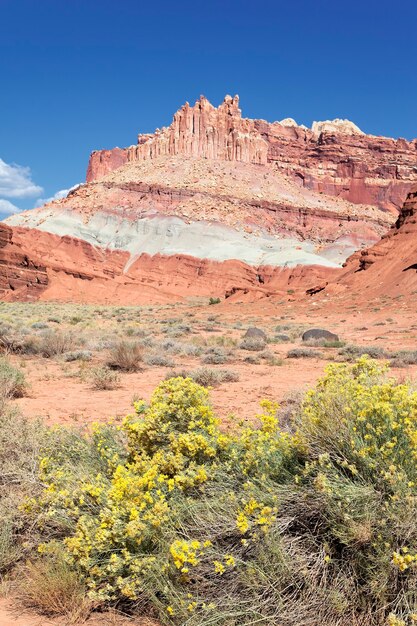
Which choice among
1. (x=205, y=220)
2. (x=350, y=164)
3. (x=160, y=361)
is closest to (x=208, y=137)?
(x=205, y=220)

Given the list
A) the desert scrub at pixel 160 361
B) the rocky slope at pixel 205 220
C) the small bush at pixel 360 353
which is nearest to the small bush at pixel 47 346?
the desert scrub at pixel 160 361

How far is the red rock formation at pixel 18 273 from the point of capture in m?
55.3

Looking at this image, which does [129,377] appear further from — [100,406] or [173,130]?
[173,130]

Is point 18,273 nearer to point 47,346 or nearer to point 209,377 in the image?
point 47,346

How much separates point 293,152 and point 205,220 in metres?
67.4

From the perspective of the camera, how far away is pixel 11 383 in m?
7.70

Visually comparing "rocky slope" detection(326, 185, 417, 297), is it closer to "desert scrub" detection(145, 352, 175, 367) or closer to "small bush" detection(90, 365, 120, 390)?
"desert scrub" detection(145, 352, 175, 367)

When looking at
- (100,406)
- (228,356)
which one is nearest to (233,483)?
(100,406)

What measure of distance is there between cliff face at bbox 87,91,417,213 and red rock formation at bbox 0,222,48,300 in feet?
188

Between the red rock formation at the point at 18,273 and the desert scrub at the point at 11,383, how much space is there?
1924 inches

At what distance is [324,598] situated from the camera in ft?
8.02

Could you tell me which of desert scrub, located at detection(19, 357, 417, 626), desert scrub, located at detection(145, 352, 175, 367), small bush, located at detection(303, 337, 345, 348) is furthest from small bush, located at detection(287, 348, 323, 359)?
desert scrub, located at detection(19, 357, 417, 626)

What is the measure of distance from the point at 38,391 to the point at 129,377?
2158 mm

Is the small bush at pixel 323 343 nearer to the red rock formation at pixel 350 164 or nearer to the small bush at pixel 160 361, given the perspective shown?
the small bush at pixel 160 361
